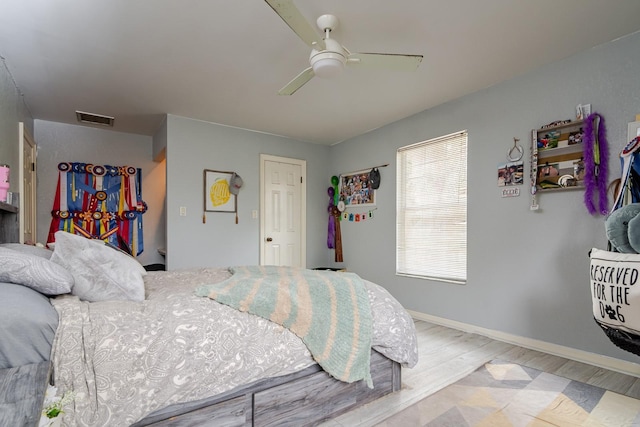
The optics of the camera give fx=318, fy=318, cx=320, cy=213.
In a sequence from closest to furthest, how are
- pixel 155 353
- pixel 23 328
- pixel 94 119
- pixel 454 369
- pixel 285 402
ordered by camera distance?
pixel 23 328, pixel 155 353, pixel 285 402, pixel 454 369, pixel 94 119

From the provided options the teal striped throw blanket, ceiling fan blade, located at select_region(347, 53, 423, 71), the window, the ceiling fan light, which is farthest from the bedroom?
the ceiling fan light

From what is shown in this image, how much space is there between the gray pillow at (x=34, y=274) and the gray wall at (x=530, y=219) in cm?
322

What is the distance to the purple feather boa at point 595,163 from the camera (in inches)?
93.4

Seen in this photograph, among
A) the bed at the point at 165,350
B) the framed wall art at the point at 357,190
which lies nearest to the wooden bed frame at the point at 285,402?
the bed at the point at 165,350

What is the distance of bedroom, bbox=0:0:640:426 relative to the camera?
8.04 feet

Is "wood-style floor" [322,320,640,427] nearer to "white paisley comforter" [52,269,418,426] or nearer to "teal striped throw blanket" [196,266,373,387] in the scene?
"teal striped throw blanket" [196,266,373,387]

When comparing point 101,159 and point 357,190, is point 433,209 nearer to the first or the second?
point 357,190

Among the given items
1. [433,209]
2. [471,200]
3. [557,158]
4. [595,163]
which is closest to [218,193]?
[433,209]

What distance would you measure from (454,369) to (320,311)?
1323 millimetres

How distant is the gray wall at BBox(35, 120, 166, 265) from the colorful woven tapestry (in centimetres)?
9

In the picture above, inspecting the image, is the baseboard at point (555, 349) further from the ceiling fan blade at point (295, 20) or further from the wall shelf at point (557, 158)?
the ceiling fan blade at point (295, 20)

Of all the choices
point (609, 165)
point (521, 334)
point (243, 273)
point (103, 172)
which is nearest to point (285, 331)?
point (243, 273)

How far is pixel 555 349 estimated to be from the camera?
2.59 metres

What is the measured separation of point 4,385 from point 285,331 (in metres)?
1.03
